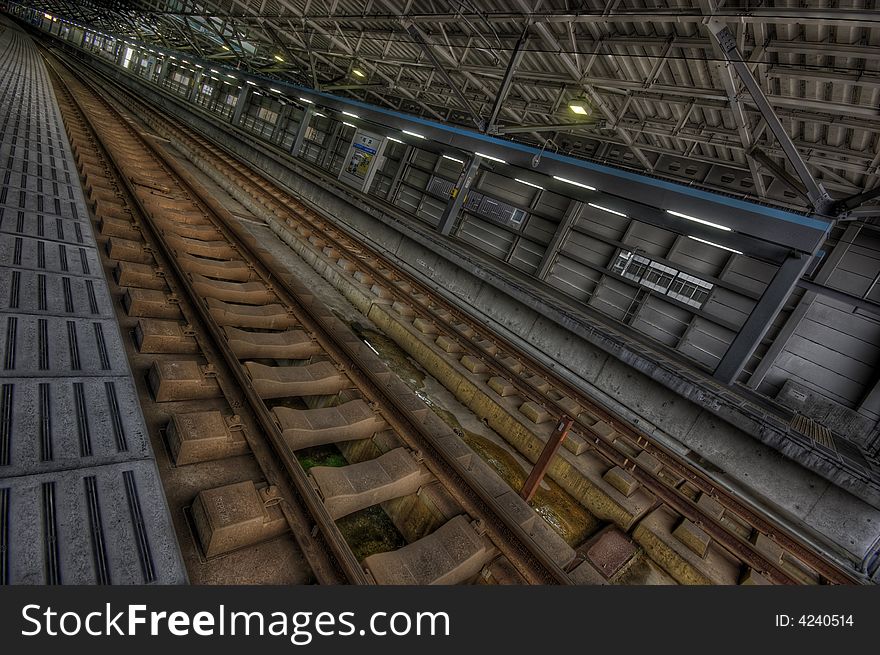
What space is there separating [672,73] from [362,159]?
57.4 feet

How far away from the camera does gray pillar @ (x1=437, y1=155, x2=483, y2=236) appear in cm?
1616

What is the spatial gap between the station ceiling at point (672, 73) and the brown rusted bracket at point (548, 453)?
608 cm

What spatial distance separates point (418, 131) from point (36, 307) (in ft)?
54.4

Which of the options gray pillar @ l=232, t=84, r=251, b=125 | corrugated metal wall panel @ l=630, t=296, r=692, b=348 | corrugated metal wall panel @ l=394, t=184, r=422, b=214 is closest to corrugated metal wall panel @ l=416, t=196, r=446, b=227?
corrugated metal wall panel @ l=394, t=184, r=422, b=214

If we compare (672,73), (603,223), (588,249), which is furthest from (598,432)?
(603,223)

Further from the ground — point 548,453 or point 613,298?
point 613,298

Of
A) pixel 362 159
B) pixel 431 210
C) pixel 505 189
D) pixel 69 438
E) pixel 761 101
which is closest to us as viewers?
pixel 69 438

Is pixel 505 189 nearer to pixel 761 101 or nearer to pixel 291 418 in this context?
pixel 761 101

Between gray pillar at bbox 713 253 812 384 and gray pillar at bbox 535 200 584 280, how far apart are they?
26.9 feet

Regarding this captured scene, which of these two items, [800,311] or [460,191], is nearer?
[800,311]

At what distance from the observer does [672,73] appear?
8625 mm

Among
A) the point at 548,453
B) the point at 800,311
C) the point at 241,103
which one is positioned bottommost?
the point at 548,453

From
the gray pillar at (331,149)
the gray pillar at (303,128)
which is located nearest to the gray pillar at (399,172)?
the gray pillar at (331,149)

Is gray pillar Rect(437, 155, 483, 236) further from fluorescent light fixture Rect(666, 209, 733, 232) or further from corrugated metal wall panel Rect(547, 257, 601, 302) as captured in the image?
fluorescent light fixture Rect(666, 209, 733, 232)
